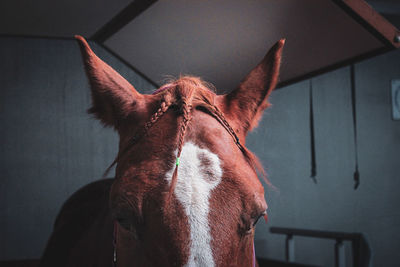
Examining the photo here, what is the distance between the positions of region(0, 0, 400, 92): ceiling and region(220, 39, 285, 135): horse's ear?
0.31 meters

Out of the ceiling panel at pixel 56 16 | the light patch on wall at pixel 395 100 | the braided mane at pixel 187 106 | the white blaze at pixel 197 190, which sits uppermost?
the ceiling panel at pixel 56 16

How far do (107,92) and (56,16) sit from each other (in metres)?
0.77

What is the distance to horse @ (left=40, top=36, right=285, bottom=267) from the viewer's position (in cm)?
53

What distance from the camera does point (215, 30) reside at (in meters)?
1.20

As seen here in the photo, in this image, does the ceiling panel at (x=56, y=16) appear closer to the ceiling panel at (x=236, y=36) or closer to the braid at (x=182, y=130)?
the ceiling panel at (x=236, y=36)

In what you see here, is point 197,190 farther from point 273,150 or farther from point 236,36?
point 273,150

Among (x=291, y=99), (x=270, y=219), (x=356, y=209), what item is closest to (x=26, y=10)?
(x=291, y=99)

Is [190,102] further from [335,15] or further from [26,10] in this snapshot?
[26,10]

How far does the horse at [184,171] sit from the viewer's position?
1.74 ft

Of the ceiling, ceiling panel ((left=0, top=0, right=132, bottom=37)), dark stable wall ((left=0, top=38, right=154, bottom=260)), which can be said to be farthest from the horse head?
dark stable wall ((left=0, top=38, right=154, bottom=260))

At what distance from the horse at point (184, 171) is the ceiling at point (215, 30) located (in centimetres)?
34

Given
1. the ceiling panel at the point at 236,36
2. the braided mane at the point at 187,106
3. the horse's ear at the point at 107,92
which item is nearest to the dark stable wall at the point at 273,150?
the ceiling panel at the point at 236,36

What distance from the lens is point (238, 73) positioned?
1487 millimetres

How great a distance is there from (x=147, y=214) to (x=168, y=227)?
2.3 inches
